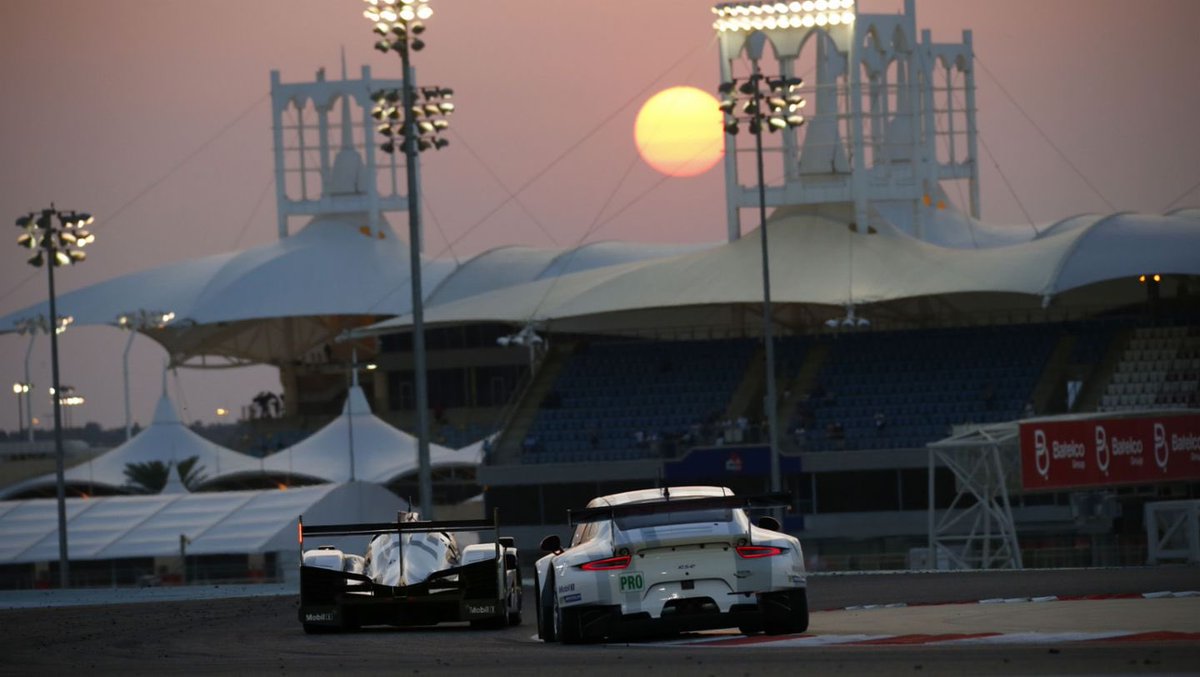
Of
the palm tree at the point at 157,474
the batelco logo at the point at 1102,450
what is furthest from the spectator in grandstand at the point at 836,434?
the palm tree at the point at 157,474

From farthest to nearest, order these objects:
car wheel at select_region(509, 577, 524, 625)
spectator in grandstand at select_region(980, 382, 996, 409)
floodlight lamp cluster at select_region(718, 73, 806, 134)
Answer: spectator in grandstand at select_region(980, 382, 996, 409) → floodlight lamp cluster at select_region(718, 73, 806, 134) → car wheel at select_region(509, 577, 524, 625)

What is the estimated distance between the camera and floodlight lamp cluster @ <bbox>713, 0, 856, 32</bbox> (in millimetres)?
65188

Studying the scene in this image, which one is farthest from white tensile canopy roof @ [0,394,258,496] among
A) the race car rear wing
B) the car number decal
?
the car number decal

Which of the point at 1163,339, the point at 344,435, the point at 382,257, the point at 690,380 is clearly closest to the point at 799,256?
the point at 690,380

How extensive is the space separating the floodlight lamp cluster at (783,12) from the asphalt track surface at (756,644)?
3870 cm

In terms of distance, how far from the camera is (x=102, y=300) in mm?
92938

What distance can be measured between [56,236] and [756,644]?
1454 inches

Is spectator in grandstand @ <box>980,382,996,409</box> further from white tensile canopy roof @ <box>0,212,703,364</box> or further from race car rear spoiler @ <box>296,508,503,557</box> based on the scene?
race car rear spoiler @ <box>296,508,503,557</box>

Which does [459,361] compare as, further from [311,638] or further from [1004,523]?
[311,638]

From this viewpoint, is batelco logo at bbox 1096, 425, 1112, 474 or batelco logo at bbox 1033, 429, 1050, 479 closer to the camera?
batelco logo at bbox 1033, 429, 1050, 479

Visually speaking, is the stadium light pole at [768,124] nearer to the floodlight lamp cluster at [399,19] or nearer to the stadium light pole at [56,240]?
the floodlight lamp cluster at [399,19]

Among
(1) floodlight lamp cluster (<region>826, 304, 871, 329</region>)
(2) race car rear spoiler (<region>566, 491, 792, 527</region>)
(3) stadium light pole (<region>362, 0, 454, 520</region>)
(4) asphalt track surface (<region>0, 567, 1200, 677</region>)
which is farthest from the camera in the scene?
(1) floodlight lamp cluster (<region>826, 304, 871, 329</region>)

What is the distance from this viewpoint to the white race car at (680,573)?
17844 millimetres

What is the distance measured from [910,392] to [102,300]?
148 feet
